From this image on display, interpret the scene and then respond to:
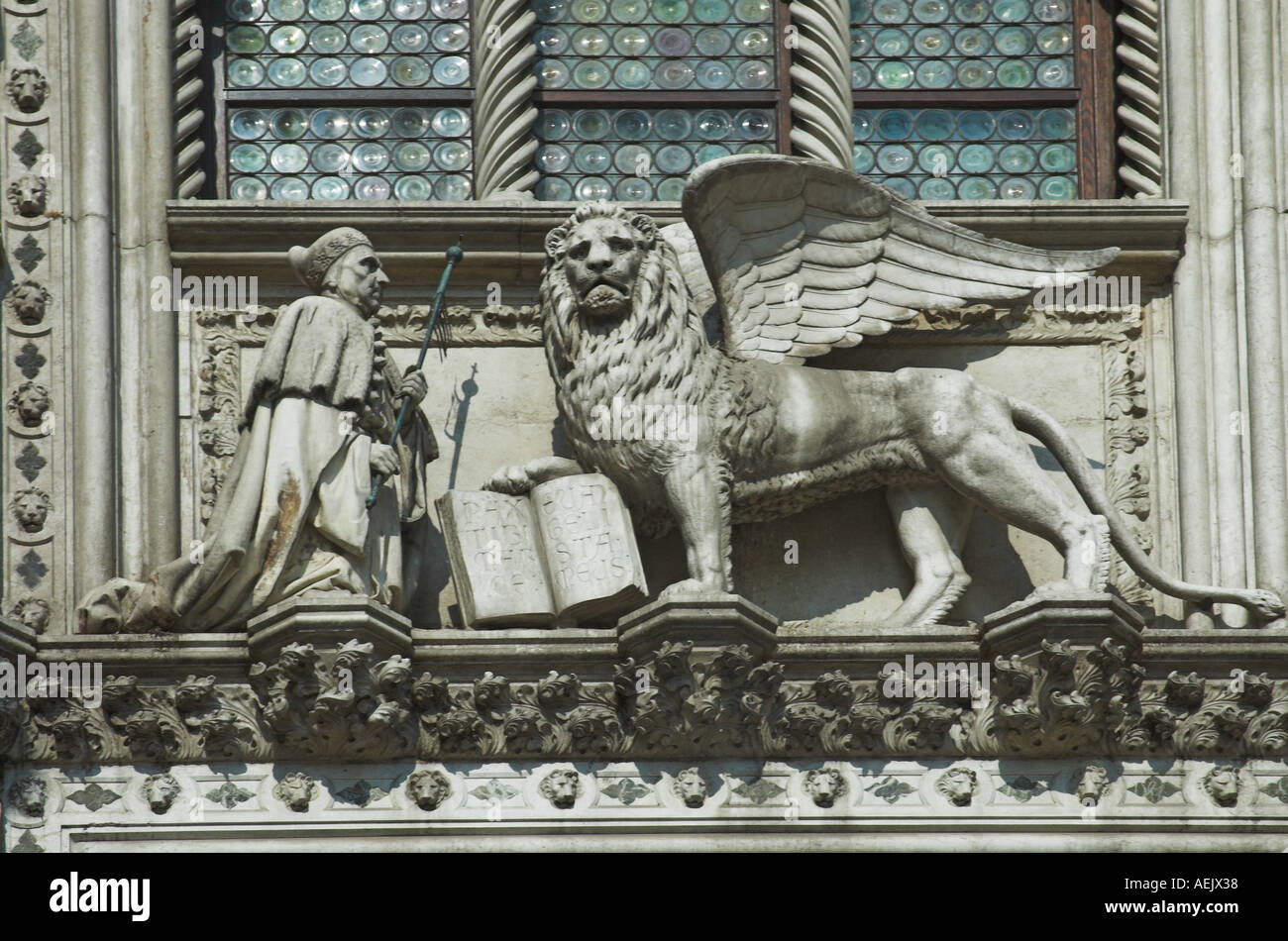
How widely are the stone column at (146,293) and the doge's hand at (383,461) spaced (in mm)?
1001

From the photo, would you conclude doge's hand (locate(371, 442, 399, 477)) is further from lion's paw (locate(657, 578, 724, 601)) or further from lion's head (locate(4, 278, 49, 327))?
lion's head (locate(4, 278, 49, 327))

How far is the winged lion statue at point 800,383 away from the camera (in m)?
15.2

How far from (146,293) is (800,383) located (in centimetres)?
293

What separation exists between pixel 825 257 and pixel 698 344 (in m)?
0.83

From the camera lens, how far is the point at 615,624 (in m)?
15.2

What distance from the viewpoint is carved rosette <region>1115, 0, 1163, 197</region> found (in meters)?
16.5

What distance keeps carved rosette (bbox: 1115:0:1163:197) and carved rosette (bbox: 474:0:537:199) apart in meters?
2.77

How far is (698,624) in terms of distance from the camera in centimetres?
1462

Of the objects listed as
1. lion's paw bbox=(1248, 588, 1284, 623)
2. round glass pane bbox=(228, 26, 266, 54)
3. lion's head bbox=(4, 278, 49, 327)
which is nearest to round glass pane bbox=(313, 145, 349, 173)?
round glass pane bbox=(228, 26, 266, 54)

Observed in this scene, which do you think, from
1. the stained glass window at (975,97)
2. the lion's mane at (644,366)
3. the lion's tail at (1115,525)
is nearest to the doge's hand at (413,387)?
the lion's mane at (644,366)

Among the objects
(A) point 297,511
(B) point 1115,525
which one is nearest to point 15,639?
(A) point 297,511
